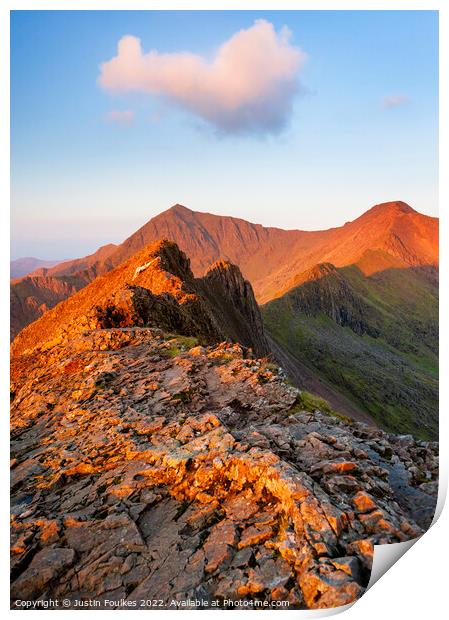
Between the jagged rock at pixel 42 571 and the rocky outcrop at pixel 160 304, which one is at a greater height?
the rocky outcrop at pixel 160 304

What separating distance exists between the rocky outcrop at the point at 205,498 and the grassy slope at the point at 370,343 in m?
90.2

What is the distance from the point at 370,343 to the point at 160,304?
451ft

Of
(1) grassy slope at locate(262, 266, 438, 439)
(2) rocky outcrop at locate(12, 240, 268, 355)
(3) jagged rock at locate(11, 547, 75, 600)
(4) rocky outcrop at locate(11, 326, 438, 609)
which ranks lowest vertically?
(1) grassy slope at locate(262, 266, 438, 439)

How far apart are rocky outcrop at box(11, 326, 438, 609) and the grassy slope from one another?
90173 mm

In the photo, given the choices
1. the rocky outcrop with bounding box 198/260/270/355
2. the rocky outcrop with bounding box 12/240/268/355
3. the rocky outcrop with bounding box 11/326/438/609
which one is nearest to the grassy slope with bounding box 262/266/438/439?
the rocky outcrop with bounding box 198/260/270/355

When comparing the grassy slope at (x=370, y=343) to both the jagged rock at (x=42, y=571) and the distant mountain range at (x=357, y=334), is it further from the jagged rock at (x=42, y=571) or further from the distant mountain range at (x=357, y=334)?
the jagged rock at (x=42, y=571)

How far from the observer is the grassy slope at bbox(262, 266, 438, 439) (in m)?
100

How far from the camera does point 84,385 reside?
1250cm

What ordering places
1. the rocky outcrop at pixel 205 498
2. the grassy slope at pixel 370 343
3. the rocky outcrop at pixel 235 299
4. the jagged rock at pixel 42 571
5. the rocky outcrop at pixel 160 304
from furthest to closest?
the grassy slope at pixel 370 343 < the rocky outcrop at pixel 235 299 < the rocky outcrop at pixel 160 304 < the jagged rock at pixel 42 571 < the rocky outcrop at pixel 205 498

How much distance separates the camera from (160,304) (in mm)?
23266

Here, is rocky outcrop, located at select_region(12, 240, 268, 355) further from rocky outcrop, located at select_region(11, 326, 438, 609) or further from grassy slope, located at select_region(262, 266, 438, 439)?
grassy slope, located at select_region(262, 266, 438, 439)

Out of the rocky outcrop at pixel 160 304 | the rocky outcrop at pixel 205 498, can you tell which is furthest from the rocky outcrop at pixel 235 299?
the rocky outcrop at pixel 205 498

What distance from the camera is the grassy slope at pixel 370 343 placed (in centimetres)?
10050

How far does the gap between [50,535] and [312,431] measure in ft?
18.7
